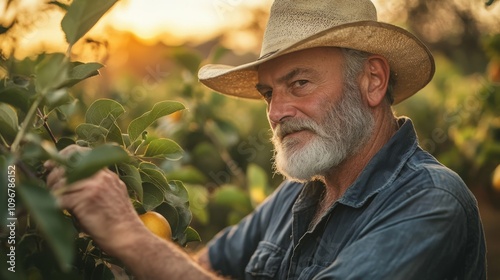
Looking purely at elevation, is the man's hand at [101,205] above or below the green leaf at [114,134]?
below

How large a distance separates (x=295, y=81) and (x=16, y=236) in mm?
910

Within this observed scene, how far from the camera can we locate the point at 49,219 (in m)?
0.81

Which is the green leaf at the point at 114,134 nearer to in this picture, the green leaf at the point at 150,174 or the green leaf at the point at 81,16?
the green leaf at the point at 150,174

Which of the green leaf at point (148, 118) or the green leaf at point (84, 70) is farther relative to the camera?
the green leaf at point (148, 118)

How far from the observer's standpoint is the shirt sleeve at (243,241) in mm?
2176

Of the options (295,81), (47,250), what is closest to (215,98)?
(295,81)

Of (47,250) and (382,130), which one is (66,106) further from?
(382,130)

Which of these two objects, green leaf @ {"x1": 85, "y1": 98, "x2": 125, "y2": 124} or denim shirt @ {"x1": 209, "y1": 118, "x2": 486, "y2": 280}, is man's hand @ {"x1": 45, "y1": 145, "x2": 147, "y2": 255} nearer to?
green leaf @ {"x1": 85, "y1": 98, "x2": 125, "y2": 124}

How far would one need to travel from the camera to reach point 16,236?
3.49 feet

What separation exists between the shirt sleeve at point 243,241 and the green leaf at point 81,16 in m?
1.18

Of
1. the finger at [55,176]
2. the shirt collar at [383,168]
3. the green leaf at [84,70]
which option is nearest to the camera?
the finger at [55,176]

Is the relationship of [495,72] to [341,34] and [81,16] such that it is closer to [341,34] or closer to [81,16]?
[341,34]

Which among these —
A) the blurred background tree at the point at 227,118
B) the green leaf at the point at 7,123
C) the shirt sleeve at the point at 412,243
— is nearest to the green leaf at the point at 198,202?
the blurred background tree at the point at 227,118

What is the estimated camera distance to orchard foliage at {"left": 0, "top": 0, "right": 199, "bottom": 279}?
0.86 metres
